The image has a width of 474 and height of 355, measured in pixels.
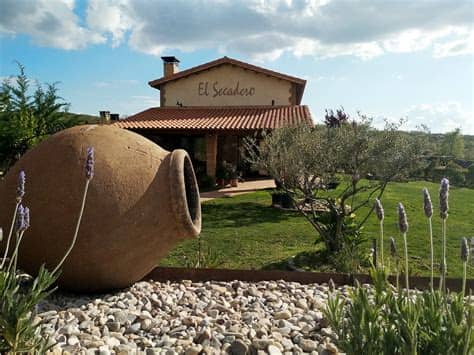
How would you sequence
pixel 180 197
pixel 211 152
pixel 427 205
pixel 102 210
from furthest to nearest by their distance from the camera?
pixel 211 152 < pixel 180 197 < pixel 102 210 < pixel 427 205

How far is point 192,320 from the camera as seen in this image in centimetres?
340

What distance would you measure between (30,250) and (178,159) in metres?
1.65

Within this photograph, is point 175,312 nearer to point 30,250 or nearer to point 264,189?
point 30,250

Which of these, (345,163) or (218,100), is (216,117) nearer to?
(218,100)

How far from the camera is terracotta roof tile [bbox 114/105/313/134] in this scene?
1602 centimetres

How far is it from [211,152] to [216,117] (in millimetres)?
1769

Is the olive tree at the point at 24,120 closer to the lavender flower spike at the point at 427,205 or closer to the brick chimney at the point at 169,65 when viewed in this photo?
the brick chimney at the point at 169,65

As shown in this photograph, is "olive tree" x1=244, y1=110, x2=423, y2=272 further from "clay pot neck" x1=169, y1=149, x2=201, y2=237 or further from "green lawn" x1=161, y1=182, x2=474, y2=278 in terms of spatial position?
"clay pot neck" x1=169, y1=149, x2=201, y2=237

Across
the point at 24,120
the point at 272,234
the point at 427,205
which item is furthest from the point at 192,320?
the point at 24,120

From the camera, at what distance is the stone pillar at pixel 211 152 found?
1683 cm

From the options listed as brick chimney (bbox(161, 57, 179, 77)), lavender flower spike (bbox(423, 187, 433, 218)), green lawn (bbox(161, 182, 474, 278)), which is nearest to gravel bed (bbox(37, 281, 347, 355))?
lavender flower spike (bbox(423, 187, 433, 218))

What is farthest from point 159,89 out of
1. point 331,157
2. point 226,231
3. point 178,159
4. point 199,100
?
point 178,159

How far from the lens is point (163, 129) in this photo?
1628 centimetres

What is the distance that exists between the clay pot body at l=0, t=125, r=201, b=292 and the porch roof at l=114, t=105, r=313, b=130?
11.4m
